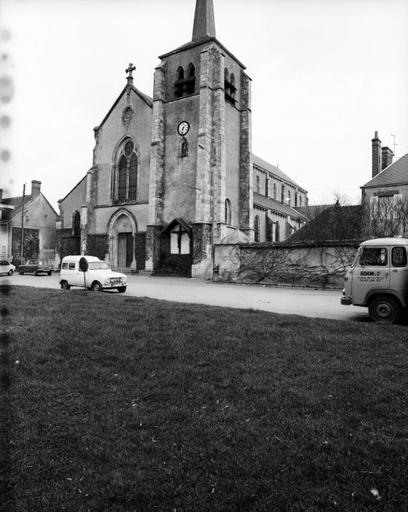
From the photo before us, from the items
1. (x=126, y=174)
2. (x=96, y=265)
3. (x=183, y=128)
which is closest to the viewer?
(x=96, y=265)

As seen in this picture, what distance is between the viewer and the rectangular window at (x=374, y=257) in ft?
36.8

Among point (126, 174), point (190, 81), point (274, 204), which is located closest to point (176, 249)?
point (126, 174)

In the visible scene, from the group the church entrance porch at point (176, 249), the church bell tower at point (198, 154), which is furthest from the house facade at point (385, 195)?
the church entrance porch at point (176, 249)

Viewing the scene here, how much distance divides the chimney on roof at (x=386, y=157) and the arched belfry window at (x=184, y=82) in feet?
64.4

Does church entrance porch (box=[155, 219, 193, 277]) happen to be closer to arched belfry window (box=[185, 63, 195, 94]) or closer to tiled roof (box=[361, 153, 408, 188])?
arched belfry window (box=[185, 63, 195, 94])

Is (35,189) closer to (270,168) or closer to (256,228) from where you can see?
(256,228)

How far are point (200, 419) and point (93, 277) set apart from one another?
15.3 m

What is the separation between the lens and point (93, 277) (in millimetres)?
18938

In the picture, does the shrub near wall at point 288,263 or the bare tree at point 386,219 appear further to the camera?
the bare tree at point 386,219

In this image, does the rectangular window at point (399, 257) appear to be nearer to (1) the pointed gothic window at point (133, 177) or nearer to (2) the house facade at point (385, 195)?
(2) the house facade at point (385, 195)

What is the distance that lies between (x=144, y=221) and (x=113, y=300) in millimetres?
23055

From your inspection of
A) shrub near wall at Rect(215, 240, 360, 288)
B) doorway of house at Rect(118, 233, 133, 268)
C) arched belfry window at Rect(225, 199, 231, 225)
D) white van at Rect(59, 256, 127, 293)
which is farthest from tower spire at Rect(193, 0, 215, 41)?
white van at Rect(59, 256, 127, 293)

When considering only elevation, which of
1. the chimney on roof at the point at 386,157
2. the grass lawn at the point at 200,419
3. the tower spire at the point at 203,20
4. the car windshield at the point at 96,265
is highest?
the tower spire at the point at 203,20

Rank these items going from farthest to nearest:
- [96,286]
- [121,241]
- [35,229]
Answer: [35,229] → [121,241] → [96,286]
